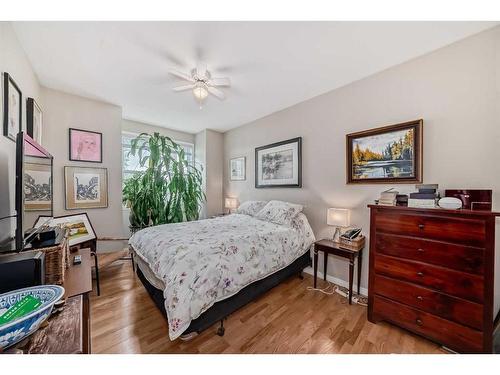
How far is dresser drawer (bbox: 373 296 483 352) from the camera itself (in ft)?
4.01

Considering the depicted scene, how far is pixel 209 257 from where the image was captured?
149cm

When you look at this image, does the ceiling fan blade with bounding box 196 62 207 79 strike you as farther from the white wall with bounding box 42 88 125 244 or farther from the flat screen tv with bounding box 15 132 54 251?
the white wall with bounding box 42 88 125 244

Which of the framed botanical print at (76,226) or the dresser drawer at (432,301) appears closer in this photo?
the dresser drawer at (432,301)

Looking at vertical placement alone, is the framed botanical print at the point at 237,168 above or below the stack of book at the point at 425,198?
above

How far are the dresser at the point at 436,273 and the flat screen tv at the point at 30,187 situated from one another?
236 cm

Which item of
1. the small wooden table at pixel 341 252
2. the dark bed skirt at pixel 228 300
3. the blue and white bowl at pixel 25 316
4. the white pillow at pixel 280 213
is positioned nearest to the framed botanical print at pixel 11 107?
the blue and white bowl at pixel 25 316

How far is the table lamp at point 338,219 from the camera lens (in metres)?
2.12

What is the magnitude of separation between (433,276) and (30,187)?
2.75m

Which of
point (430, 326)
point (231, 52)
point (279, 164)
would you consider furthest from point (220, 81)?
point (430, 326)

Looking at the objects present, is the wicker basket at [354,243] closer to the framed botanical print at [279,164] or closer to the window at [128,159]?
the framed botanical print at [279,164]

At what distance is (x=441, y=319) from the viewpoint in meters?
1.33

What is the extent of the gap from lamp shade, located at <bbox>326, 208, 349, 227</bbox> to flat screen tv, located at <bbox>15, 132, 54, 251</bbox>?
2474 mm
